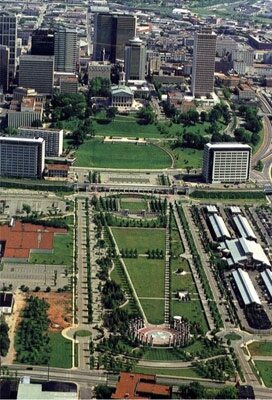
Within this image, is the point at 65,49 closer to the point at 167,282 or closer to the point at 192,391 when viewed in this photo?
the point at 167,282

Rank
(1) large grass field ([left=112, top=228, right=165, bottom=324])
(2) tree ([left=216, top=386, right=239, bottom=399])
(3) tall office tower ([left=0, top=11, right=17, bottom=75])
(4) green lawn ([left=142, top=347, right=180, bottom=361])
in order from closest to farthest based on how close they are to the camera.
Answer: (2) tree ([left=216, top=386, right=239, bottom=399]) → (4) green lawn ([left=142, top=347, right=180, bottom=361]) → (1) large grass field ([left=112, top=228, right=165, bottom=324]) → (3) tall office tower ([left=0, top=11, right=17, bottom=75])

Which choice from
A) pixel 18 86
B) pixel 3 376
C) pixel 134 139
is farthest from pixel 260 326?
pixel 18 86

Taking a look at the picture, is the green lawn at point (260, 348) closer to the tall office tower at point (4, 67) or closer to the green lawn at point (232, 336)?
the green lawn at point (232, 336)

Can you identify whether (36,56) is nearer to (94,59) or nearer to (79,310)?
(94,59)

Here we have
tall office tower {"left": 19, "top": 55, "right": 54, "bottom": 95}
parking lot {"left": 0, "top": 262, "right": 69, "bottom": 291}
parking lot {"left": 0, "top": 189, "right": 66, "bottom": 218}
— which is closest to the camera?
parking lot {"left": 0, "top": 262, "right": 69, "bottom": 291}

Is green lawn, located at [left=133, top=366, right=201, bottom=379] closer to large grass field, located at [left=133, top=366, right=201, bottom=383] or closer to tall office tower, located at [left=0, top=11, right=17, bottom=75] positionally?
large grass field, located at [left=133, top=366, right=201, bottom=383]

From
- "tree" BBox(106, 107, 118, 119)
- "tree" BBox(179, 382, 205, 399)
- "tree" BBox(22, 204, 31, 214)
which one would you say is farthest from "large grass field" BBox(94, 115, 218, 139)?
"tree" BBox(179, 382, 205, 399)

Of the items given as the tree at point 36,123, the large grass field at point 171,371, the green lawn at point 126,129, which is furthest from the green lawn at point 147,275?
the green lawn at point 126,129
